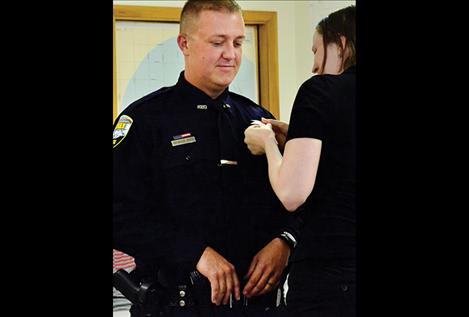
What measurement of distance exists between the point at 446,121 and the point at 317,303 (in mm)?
444

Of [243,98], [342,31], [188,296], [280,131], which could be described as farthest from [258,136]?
[188,296]

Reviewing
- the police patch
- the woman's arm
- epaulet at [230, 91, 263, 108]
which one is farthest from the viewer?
epaulet at [230, 91, 263, 108]

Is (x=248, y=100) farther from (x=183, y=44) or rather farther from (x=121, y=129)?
(x=121, y=129)

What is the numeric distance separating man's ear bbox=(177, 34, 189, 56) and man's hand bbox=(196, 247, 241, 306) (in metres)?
0.44

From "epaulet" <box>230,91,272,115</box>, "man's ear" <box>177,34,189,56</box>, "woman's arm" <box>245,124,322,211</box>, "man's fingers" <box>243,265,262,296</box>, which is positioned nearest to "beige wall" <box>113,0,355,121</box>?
"epaulet" <box>230,91,272,115</box>

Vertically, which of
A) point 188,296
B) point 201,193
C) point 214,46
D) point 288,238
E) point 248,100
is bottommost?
point 188,296

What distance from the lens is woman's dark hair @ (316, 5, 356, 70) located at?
1.29 meters

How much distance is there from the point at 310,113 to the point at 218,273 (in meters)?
0.41

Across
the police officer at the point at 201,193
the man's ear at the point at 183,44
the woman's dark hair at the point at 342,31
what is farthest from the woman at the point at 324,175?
the man's ear at the point at 183,44

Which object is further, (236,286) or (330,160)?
(236,286)

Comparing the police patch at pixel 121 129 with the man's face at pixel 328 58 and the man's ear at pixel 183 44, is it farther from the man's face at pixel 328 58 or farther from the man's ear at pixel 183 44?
the man's face at pixel 328 58

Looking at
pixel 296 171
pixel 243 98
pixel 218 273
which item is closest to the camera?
pixel 296 171

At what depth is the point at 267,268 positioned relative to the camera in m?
1.39

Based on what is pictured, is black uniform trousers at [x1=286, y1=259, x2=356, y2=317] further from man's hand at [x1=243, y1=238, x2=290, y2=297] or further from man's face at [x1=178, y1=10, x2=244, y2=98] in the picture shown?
man's face at [x1=178, y1=10, x2=244, y2=98]
